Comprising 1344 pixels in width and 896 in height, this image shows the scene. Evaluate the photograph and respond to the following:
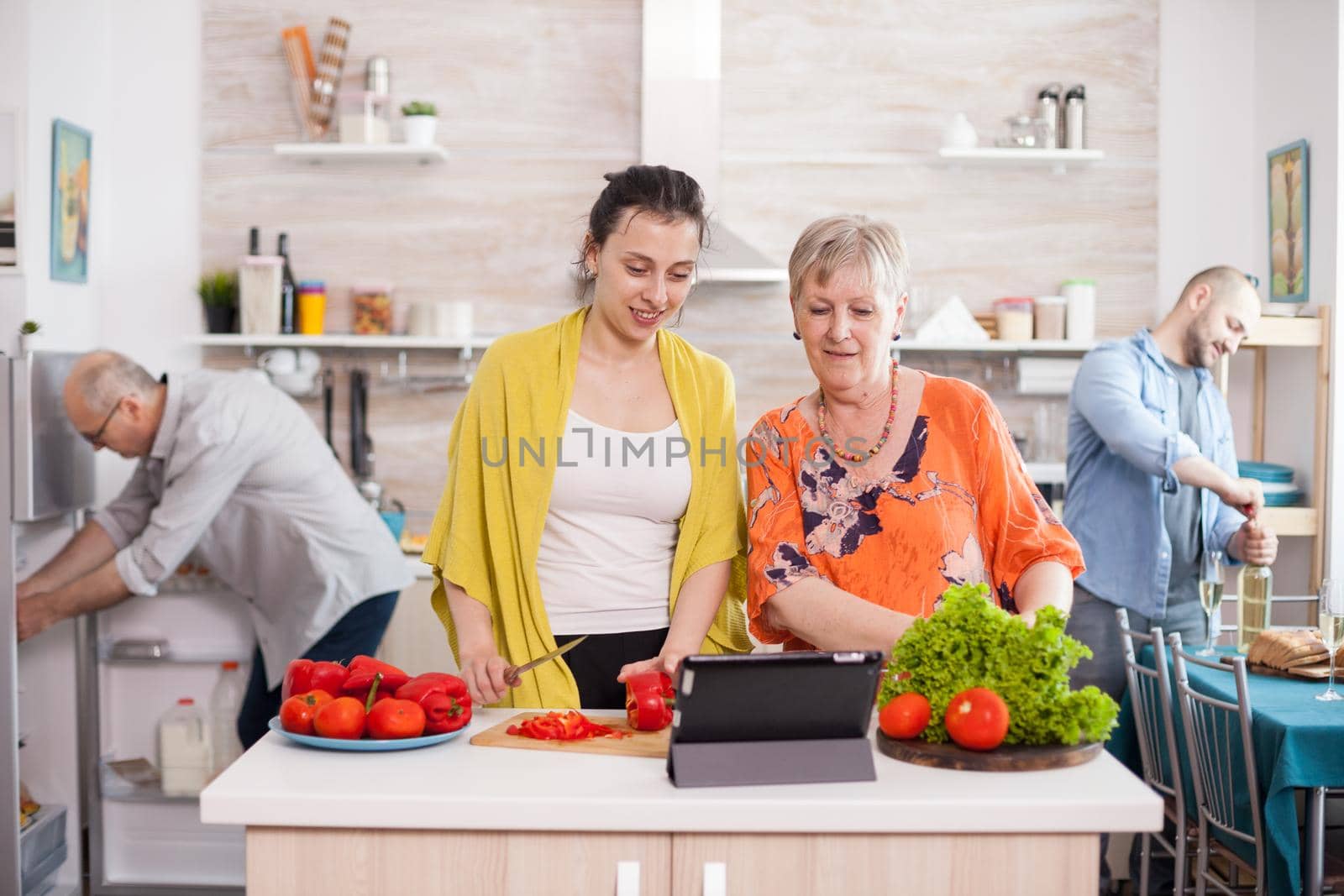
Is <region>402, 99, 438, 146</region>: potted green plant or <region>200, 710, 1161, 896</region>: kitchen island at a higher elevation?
<region>402, 99, 438, 146</region>: potted green plant

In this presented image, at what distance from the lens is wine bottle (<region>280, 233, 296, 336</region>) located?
3994 mm

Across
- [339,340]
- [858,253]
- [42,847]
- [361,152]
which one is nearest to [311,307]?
[339,340]

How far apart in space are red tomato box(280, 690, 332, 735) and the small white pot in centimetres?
272

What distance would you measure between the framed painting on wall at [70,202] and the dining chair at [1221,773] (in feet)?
10.2

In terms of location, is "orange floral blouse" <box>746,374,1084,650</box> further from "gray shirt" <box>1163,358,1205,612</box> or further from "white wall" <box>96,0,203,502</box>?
"white wall" <box>96,0,203,502</box>

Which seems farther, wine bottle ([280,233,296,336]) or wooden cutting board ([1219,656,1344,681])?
wine bottle ([280,233,296,336])

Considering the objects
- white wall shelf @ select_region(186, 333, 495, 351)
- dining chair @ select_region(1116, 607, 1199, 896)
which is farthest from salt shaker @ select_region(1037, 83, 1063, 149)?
white wall shelf @ select_region(186, 333, 495, 351)

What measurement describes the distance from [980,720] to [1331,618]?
4.62 ft

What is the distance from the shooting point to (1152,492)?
3104 millimetres

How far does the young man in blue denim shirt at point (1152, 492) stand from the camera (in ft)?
10.1

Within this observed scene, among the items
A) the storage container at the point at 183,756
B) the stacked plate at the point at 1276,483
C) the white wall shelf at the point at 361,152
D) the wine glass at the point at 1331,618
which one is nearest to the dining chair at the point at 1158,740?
the wine glass at the point at 1331,618

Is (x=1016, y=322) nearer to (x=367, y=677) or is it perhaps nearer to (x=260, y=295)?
(x=260, y=295)

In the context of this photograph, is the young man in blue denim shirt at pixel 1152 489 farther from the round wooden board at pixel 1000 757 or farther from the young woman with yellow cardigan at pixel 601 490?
the round wooden board at pixel 1000 757

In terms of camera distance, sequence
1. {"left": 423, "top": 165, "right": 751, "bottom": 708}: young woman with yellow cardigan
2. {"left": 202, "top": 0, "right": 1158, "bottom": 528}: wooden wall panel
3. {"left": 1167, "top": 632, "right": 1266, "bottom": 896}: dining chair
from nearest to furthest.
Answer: {"left": 423, "top": 165, "right": 751, "bottom": 708}: young woman with yellow cardigan → {"left": 1167, "top": 632, "right": 1266, "bottom": 896}: dining chair → {"left": 202, "top": 0, "right": 1158, "bottom": 528}: wooden wall panel
